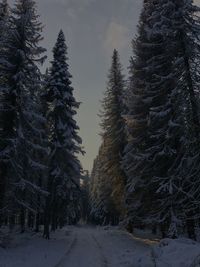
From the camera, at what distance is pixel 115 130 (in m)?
36.1

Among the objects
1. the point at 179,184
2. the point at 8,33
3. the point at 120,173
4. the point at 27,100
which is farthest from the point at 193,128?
the point at 120,173

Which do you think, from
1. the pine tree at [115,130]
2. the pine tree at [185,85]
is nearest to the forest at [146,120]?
the pine tree at [185,85]

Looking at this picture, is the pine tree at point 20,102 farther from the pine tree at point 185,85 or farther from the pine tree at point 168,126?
the pine tree at point 185,85

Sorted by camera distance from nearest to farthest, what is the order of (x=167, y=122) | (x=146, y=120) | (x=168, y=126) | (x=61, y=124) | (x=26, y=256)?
(x=26, y=256) → (x=168, y=126) → (x=167, y=122) → (x=146, y=120) → (x=61, y=124)

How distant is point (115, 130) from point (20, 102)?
582 inches

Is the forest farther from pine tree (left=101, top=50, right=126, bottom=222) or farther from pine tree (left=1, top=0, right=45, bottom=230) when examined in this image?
pine tree (left=101, top=50, right=126, bottom=222)

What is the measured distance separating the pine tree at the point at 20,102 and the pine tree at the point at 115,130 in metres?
11.1

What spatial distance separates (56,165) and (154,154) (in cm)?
1309

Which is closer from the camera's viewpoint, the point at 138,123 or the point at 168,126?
the point at 168,126

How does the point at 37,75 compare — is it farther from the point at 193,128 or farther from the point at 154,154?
the point at 193,128

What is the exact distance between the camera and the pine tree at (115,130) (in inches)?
1340

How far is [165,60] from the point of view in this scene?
848 inches

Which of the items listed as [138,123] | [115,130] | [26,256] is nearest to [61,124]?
[115,130]

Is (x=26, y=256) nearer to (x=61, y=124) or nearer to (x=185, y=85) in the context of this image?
(x=185, y=85)
